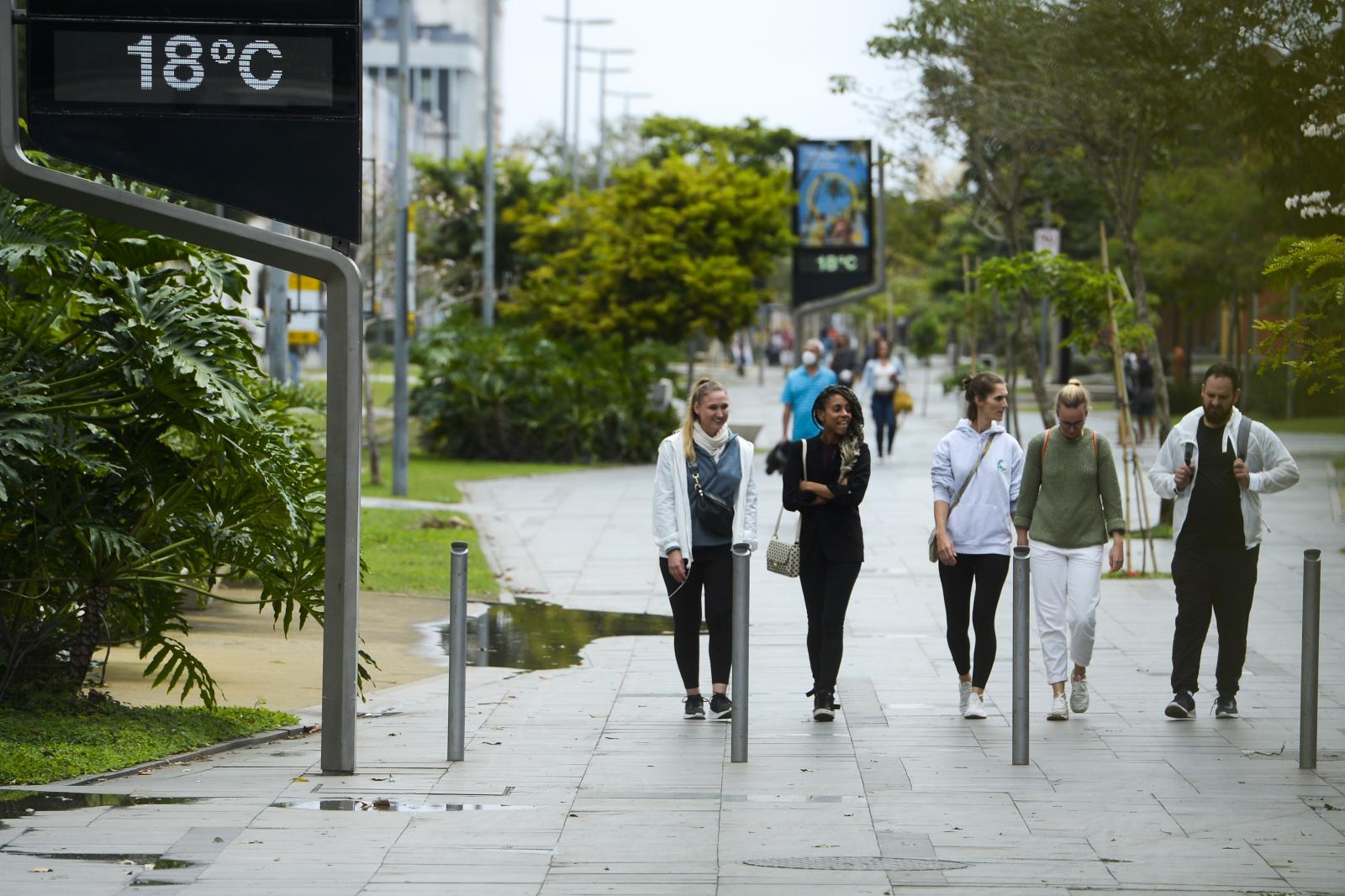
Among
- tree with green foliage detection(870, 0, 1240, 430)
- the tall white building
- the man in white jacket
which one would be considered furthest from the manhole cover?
the tall white building

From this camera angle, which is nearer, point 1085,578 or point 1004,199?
point 1085,578

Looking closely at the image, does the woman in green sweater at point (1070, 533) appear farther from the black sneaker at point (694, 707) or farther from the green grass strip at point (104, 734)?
the green grass strip at point (104, 734)

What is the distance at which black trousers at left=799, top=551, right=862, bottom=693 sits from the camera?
29.7 ft

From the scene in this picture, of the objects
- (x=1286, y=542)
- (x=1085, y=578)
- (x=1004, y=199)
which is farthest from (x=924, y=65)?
(x=1085, y=578)

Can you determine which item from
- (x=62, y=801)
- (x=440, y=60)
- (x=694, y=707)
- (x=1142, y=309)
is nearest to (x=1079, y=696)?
(x=694, y=707)

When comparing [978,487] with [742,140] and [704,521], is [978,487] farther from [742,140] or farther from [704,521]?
[742,140]

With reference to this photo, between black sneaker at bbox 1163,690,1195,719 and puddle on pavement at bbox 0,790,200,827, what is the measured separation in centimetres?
476

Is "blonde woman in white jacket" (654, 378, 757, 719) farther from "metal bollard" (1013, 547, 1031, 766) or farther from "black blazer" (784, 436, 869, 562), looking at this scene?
"metal bollard" (1013, 547, 1031, 766)

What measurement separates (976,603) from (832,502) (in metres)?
0.93

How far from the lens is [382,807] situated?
7.06 metres

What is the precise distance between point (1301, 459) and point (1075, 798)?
2050 centimetres

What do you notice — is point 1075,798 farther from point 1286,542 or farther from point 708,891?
point 1286,542

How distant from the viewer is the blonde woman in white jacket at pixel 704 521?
9.03m

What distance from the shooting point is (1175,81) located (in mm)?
16422
